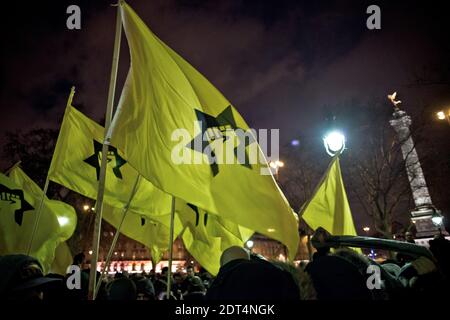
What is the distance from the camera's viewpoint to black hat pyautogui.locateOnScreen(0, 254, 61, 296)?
2.28 m

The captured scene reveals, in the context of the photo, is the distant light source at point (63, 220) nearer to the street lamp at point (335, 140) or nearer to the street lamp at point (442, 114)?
the street lamp at point (335, 140)

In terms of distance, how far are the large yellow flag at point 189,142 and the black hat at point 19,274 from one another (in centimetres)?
165

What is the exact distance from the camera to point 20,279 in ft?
7.76

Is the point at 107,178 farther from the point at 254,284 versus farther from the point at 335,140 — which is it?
the point at 335,140

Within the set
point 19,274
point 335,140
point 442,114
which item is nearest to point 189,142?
point 19,274

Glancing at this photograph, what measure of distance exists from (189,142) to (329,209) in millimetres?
4899

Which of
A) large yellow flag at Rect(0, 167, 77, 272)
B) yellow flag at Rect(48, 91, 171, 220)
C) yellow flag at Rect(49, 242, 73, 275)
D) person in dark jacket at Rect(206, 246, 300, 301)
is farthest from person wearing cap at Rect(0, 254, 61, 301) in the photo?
yellow flag at Rect(49, 242, 73, 275)

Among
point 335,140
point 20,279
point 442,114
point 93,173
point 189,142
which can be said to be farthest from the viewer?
point 442,114

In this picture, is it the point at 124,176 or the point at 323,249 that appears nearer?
the point at 323,249

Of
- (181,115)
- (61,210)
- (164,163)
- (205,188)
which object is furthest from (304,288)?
(61,210)

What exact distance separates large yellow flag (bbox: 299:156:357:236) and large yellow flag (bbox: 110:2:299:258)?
3.61 meters
